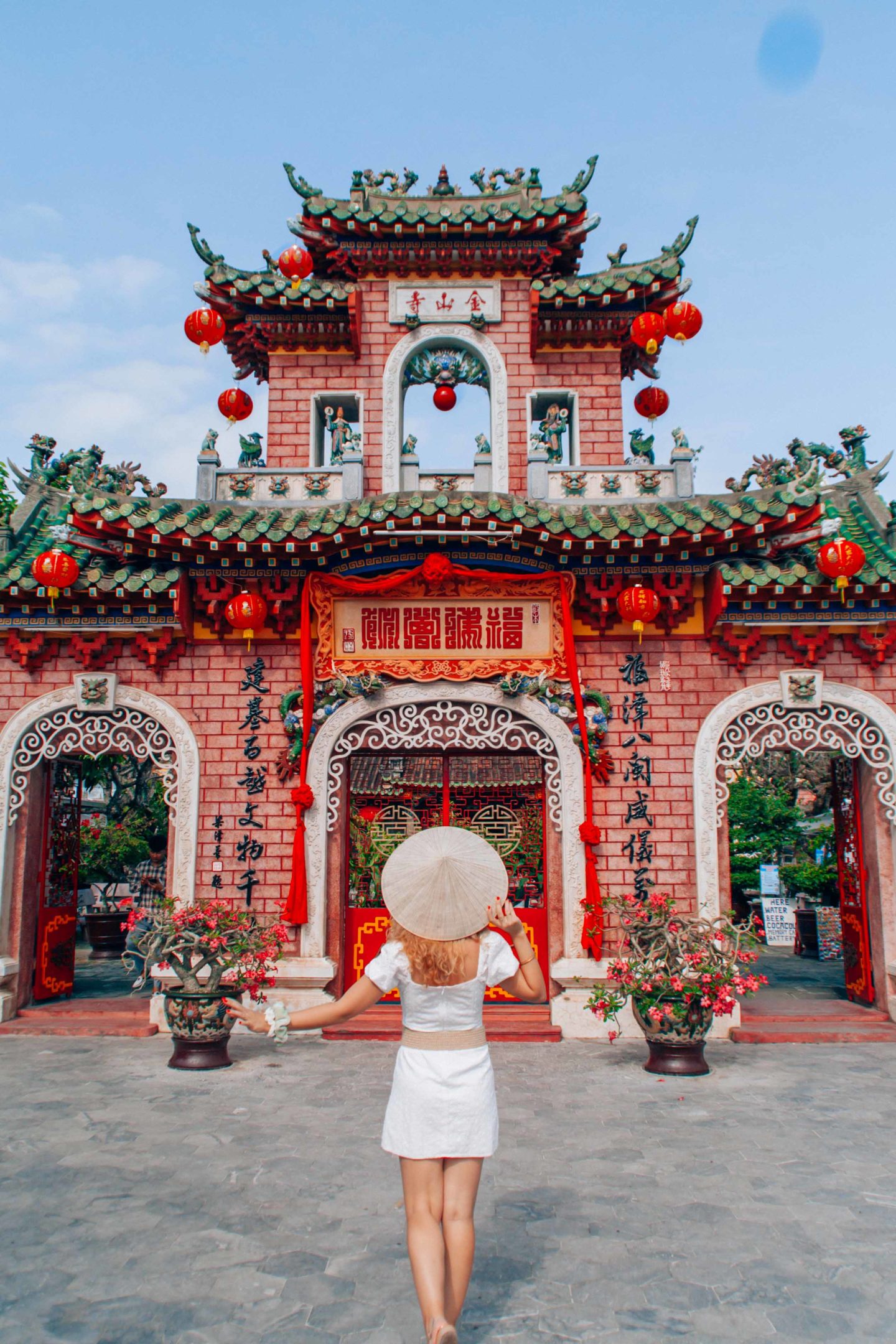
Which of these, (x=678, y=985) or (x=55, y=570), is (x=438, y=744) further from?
(x=55, y=570)

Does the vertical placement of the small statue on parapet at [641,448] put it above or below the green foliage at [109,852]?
above

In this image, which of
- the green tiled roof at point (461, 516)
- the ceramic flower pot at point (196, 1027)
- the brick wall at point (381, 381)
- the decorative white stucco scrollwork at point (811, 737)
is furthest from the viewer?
the brick wall at point (381, 381)

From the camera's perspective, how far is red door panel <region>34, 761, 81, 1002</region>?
8.90m

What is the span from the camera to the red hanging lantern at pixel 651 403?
10.5 metres

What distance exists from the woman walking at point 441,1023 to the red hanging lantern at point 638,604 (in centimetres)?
552

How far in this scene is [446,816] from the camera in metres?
8.74

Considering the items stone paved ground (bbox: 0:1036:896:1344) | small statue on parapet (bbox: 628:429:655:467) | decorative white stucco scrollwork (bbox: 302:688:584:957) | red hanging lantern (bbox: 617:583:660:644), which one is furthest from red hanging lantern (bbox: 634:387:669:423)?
stone paved ground (bbox: 0:1036:896:1344)

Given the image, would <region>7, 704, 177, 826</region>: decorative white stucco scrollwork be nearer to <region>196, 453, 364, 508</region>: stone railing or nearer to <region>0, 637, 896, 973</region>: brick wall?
<region>0, 637, 896, 973</region>: brick wall

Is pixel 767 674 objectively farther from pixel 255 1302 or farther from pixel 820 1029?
pixel 255 1302

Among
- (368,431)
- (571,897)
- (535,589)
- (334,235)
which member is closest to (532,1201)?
(571,897)

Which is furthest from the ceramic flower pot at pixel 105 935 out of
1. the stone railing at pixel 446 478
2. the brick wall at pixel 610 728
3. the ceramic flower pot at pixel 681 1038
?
the ceramic flower pot at pixel 681 1038

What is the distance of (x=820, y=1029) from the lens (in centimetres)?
799

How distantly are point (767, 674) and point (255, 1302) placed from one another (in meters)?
6.98

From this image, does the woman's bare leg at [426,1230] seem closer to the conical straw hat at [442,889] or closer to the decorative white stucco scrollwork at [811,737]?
the conical straw hat at [442,889]
